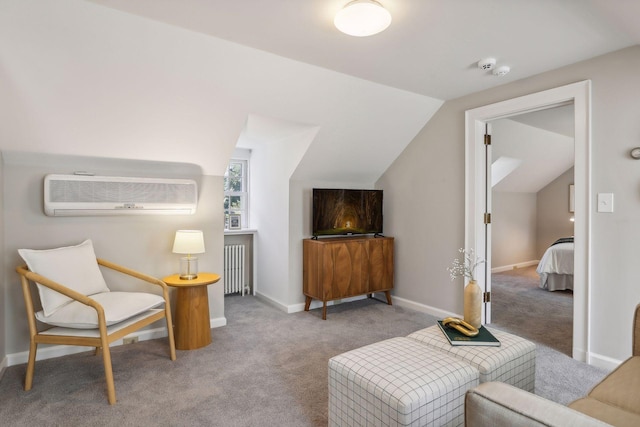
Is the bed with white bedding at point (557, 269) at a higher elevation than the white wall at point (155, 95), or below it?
below

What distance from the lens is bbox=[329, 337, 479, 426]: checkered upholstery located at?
1.53 m

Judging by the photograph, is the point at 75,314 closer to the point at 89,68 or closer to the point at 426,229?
the point at 89,68

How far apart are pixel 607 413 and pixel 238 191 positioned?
4.41 m

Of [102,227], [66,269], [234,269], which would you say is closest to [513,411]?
[66,269]

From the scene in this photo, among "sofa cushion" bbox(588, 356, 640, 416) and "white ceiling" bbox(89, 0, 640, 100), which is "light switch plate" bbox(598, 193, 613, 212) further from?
"sofa cushion" bbox(588, 356, 640, 416)

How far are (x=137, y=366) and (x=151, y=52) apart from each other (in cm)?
220

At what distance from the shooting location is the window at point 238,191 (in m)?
4.98

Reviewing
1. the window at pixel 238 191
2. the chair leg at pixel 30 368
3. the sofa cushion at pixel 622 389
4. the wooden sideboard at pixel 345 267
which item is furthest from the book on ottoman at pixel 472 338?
the window at pixel 238 191

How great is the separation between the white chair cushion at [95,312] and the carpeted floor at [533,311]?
10.6 feet

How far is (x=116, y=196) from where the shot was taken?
117 inches

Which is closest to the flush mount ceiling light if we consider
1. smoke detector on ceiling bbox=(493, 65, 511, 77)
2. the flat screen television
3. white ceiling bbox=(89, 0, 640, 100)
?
white ceiling bbox=(89, 0, 640, 100)

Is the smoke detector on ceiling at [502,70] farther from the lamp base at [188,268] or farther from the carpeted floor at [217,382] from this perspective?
the lamp base at [188,268]

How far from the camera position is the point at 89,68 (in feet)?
7.65

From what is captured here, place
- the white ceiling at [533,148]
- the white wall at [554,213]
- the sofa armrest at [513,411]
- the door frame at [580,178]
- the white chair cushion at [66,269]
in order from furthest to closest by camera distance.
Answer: the white wall at [554,213] < the white ceiling at [533,148] < the door frame at [580,178] < the white chair cushion at [66,269] < the sofa armrest at [513,411]
